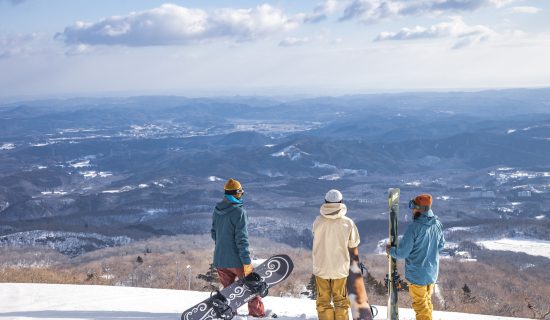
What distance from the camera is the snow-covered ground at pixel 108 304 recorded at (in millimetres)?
10750

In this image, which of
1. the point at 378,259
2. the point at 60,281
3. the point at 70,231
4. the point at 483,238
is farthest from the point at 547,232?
the point at 60,281

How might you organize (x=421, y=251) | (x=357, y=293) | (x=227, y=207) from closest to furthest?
(x=421, y=251) → (x=357, y=293) → (x=227, y=207)

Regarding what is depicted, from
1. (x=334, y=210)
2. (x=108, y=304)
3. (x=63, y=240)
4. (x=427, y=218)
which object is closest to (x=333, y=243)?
(x=334, y=210)

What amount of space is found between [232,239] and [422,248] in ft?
11.6

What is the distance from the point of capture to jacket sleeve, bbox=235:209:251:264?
373 inches

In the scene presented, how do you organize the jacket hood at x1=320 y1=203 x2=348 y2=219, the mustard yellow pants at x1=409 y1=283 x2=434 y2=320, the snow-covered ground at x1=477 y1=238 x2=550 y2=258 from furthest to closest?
the snow-covered ground at x1=477 y1=238 x2=550 y2=258 → the mustard yellow pants at x1=409 y1=283 x2=434 y2=320 → the jacket hood at x1=320 y1=203 x2=348 y2=219

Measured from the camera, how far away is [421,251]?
8.88m

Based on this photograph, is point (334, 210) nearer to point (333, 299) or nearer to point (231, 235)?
point (333, 299)

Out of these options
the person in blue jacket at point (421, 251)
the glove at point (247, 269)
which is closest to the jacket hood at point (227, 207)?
the glove at point (247, 269)

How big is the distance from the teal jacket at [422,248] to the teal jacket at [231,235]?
2842 millimetres

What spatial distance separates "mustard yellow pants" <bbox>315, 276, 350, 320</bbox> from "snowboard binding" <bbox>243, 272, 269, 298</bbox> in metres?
1.17

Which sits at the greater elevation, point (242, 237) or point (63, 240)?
point (242, 237)

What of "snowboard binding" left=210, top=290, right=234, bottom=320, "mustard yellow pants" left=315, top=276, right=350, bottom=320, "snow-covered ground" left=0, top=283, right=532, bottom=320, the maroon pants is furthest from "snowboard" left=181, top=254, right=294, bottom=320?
"mustard yellow pants" left=315, top=276, right=350, bottom=320

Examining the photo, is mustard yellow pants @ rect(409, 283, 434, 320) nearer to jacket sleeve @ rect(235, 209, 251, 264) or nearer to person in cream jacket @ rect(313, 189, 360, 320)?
person in cream jacket @ rect(313, 189, 360, 320)
